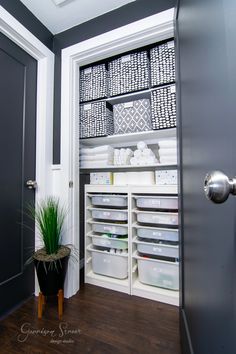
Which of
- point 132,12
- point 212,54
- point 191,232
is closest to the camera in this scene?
point 212,54

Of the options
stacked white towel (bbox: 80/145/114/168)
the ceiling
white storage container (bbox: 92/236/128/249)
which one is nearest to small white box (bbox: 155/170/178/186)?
stacked white towel (bbox: 80/145/114/168)

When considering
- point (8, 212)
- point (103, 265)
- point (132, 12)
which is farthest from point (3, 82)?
point (103, 265)

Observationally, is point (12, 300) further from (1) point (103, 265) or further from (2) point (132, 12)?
(2) point (132, 12)

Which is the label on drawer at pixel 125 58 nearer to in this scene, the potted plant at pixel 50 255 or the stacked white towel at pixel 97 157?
the stacked white towel at pixel 97 157

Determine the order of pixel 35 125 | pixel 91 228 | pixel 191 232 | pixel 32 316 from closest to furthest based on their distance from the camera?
1. pixel 191 232
2. pixel 32 316
3. pixel 35 125
4. pixel 91 228

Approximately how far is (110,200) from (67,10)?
155 cm

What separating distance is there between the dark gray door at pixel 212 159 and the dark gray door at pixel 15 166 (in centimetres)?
121

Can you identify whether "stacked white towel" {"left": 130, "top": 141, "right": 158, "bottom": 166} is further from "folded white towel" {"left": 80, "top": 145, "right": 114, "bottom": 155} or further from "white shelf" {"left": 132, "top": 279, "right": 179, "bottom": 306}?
"white shelf" {"left": 132, "top": 279, "right": 179, "bottom": 306}

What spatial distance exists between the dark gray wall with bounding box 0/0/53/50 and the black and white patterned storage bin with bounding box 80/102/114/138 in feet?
2.04

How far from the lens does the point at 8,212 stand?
132 cm

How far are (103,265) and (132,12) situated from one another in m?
2.04

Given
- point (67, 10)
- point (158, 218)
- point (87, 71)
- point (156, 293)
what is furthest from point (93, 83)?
point (156, 293)

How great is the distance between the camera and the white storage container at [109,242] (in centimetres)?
156

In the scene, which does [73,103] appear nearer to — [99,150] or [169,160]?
[99,150]
